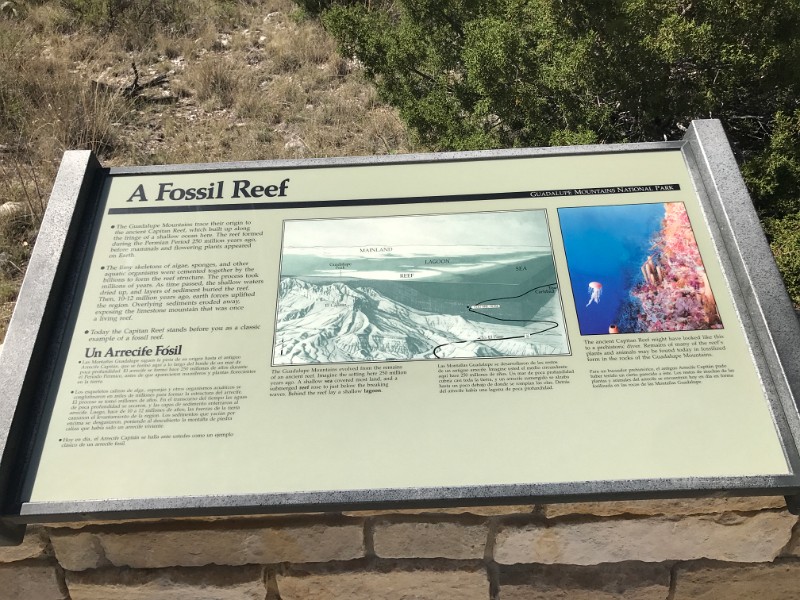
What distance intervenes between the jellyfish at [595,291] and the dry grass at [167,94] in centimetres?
334

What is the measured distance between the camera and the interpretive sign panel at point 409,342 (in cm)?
165

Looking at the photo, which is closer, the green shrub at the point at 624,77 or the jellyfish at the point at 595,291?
the jellyfish at the point at 595,291

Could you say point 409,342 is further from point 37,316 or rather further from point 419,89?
point 419,89

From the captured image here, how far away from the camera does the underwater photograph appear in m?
1.84

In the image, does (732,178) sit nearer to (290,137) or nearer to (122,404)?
(122,404)

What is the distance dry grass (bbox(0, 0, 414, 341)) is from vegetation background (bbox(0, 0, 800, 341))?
21 mm

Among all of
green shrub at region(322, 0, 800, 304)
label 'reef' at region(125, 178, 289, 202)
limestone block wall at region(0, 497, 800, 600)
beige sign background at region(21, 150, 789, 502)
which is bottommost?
limestone block wall at region(0, 497, 800, 600)

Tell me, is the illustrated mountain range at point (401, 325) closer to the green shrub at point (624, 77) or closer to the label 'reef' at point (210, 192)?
the label 'reef' at point (210, 192)

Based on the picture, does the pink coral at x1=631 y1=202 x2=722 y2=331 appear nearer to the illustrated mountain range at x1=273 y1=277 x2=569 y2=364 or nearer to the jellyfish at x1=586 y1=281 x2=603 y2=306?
the jellyfish at x1=586 y1=281 x2=603 y2=306

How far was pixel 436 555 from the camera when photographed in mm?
1919

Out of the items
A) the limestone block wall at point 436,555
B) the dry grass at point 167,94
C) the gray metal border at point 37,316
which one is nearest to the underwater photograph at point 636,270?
the limestone block wall at point 436,555

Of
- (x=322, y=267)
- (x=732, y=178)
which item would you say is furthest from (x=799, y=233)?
(x=322, y=267)

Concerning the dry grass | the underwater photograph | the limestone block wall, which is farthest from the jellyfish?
the dry grass

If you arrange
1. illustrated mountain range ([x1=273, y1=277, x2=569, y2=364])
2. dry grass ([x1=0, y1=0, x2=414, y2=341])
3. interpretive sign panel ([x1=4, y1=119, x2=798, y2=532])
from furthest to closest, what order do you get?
dry grass ([x1=0, y1=0, x2=414, y2=341]) < illustrated mountain range ([x1=273, y1=277, x2=569, y2=364]) < interpretive sign panel ([x1=4, y1=119, x2=798, y2=532])
